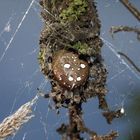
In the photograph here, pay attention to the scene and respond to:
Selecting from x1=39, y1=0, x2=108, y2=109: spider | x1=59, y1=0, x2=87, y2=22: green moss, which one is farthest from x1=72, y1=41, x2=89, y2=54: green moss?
x1=59, y1=0, x2=87, y2=22: green moss

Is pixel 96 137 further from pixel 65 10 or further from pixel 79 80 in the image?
pixel 65 10

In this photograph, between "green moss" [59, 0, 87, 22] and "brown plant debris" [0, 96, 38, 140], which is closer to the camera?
"brown plant debris" [0, 96, 38, 140]

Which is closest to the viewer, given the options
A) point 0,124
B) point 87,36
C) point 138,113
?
point 0,124

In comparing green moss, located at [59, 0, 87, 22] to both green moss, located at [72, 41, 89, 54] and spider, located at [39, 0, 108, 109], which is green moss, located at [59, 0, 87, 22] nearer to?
spider, located at [39, 0, 108, 109]

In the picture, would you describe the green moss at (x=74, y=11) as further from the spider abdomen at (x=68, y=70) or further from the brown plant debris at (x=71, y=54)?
the spider abdomen at (x=68, y=70)

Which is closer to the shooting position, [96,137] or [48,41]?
[96,137]

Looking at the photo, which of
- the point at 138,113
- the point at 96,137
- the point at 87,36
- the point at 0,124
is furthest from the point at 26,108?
the point at 138,113

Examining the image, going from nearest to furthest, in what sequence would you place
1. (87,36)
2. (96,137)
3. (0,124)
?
(0,124), (96,137), (87,36)
